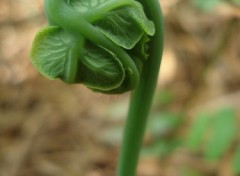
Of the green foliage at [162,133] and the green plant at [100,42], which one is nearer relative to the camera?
the green plant at [100,42]

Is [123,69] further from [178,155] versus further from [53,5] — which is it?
[178,155]

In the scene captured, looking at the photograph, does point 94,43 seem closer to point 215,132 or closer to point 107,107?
point 215,132

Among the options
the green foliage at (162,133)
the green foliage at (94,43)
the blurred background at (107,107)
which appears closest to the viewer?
the green foliage at (94,43)

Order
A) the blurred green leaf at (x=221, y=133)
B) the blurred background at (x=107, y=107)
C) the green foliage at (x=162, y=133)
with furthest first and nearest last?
1. the blurred background at (x=107, y=107)
2. the green foliage at (x=162, y=133)
3. the blurred green leaf at (x=221, y=133)

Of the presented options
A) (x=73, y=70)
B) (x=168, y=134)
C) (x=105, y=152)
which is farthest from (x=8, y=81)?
(x=73, y=70)

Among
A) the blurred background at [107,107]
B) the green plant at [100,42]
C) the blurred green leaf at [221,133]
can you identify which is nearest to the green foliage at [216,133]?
the blurred green leaf at [221,133]

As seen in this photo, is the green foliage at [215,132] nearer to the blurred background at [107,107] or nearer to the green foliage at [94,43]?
the blurred background at [107,107]
